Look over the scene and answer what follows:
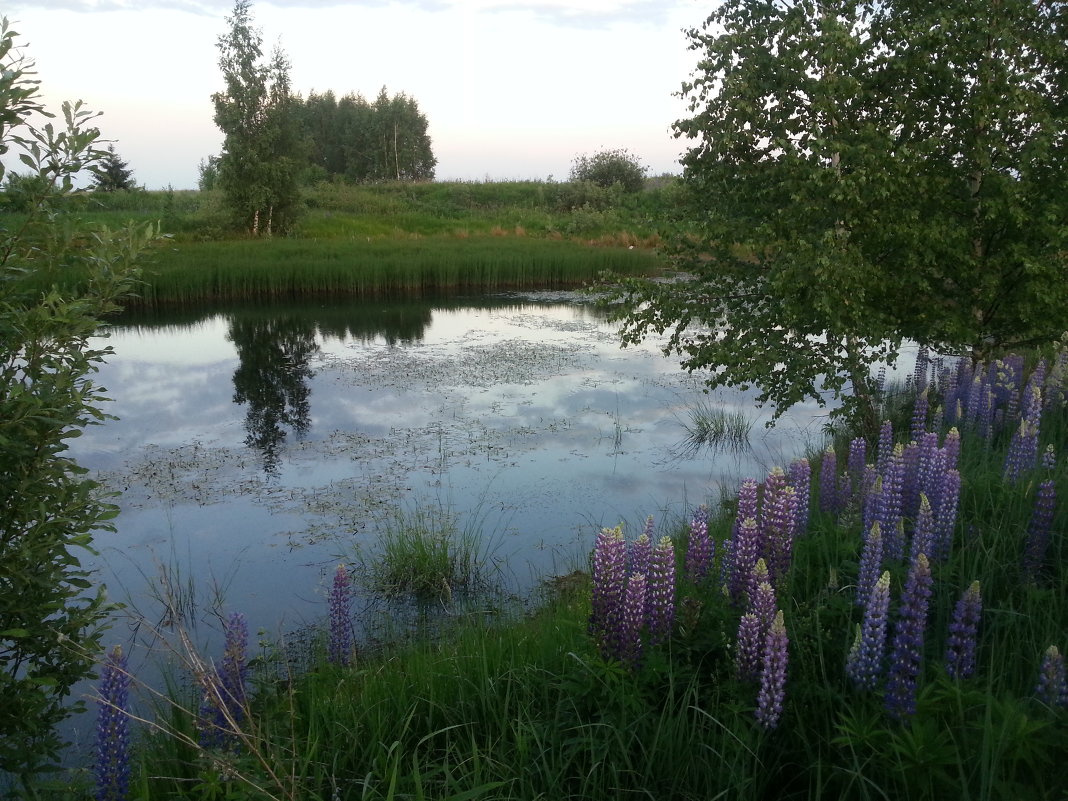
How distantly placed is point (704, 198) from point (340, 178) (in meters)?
49.3

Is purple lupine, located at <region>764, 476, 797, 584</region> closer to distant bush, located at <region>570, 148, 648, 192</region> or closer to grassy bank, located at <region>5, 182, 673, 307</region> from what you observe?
grassy bank, located at <region>5, 182, 673, 307</region>

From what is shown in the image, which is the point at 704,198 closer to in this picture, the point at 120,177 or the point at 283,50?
the point at 283,50

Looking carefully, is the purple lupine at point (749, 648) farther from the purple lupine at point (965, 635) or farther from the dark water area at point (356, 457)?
the dark water area at point (356, 457)

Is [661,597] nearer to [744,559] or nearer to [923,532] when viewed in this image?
[744,559]

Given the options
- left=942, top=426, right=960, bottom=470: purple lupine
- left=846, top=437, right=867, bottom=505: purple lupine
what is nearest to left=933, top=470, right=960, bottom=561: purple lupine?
left=942, top=426, right=960, bottom=470: purple lupine

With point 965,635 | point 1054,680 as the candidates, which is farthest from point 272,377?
point 1054,680

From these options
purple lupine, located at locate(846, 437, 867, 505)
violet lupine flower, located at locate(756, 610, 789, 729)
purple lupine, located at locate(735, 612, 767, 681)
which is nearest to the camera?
violet lupine flower, located at locate(756, 610, 789, 729)

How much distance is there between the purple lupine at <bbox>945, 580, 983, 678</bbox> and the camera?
2.83 metres

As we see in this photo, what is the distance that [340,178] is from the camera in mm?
53969

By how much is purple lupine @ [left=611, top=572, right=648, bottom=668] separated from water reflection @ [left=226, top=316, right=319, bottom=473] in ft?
23.9

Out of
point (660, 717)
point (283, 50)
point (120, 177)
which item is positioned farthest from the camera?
point (120, 177)

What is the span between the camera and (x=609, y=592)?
3322 mm

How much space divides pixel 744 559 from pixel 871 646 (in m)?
0.74

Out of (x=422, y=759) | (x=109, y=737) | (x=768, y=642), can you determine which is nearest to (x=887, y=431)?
(x=768, y=642)
